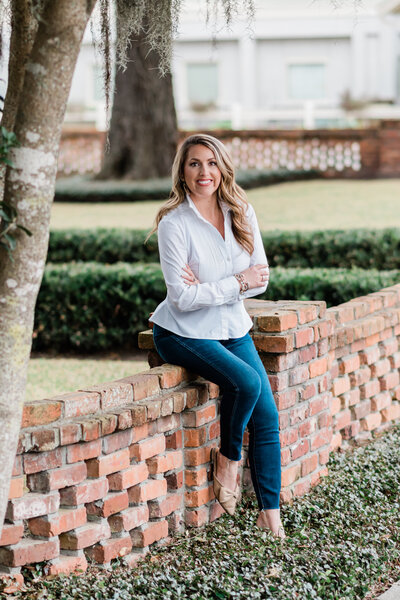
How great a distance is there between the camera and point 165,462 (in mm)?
3867

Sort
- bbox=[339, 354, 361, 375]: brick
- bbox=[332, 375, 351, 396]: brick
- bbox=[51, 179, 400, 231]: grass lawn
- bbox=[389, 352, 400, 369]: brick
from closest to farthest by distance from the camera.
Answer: bbox=[332, 375, 351, 396]: brick
bbox=[339, 354, 361, 375]: brick
bbox=[389, 352, 400, 369]: brick
bbox=[51, 179, 400, 231]: grass lawn

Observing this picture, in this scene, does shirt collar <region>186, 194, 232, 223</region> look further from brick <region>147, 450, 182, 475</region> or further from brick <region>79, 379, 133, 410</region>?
brick <region>147, 450, 182, 475</region>

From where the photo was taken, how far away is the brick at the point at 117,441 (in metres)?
3.51

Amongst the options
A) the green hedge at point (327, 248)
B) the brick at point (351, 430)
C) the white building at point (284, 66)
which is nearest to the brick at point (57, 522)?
the brick at point (351, 430)

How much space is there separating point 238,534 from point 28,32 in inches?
82.5

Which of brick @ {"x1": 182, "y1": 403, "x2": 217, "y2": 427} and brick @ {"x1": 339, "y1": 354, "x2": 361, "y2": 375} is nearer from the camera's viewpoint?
brick @ {"x1": 182, "y1": 403, "x2": 217, "y2": 427}

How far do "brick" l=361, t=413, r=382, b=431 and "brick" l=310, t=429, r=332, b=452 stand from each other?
0.86 meters

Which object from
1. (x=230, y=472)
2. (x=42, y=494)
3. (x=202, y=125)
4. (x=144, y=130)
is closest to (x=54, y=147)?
(x=42, y=494)

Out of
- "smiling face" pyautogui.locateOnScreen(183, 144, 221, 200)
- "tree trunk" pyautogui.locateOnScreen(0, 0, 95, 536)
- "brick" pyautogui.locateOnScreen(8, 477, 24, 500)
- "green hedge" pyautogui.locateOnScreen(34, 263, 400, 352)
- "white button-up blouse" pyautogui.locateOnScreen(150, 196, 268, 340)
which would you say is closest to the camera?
"tree trunk" pyautogui.locateOnScreen(0, 0, 95, 536)

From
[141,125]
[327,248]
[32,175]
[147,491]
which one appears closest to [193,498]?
[147,491]

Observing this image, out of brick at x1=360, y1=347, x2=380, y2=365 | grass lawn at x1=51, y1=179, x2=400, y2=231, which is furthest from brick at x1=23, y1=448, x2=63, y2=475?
grass lawn at x1=51, y1=179, x2=400, y2=231

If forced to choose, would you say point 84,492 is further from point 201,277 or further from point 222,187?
point 222,187

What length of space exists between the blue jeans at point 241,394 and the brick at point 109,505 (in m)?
0.56

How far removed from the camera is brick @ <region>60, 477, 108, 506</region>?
11.1 ft
